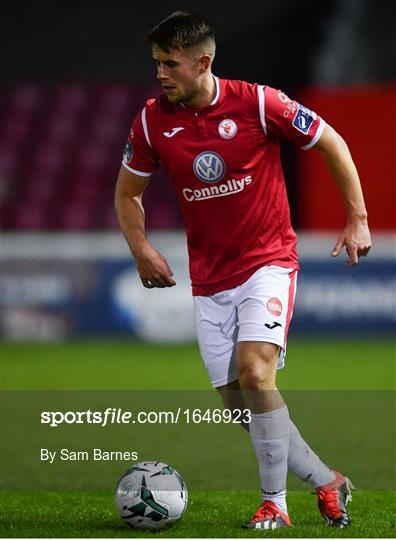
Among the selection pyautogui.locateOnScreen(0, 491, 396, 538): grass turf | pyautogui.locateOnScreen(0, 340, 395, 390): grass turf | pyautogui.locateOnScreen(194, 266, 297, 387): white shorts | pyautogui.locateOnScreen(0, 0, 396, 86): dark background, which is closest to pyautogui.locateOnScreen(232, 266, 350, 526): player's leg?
pyautogui.locateOnScreen(194, 266, 297, 387): white shorts

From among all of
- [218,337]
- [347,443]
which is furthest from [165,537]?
[347,443]

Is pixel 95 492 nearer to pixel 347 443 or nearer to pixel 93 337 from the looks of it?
pixel 347 443

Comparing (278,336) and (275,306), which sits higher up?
(275,306)

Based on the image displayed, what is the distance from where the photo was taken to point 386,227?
16359mm

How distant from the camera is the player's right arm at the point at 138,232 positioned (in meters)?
5.11

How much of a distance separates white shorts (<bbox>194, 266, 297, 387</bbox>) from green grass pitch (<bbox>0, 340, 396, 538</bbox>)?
26.4 inches

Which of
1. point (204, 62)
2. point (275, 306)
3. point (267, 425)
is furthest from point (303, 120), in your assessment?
point (267, 425)

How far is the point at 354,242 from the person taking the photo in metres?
4.91

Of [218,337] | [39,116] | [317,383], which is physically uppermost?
[39,116]

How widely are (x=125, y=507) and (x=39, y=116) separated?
1343cm

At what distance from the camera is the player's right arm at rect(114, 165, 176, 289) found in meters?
5.11

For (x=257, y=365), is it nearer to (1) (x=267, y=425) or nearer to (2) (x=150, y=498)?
(1) (x=267, y=425)

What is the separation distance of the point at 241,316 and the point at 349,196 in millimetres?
659

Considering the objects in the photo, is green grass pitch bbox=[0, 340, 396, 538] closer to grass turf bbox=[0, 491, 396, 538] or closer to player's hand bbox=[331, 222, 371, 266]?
grass turf bbox=[0, 491, 396, 538]
